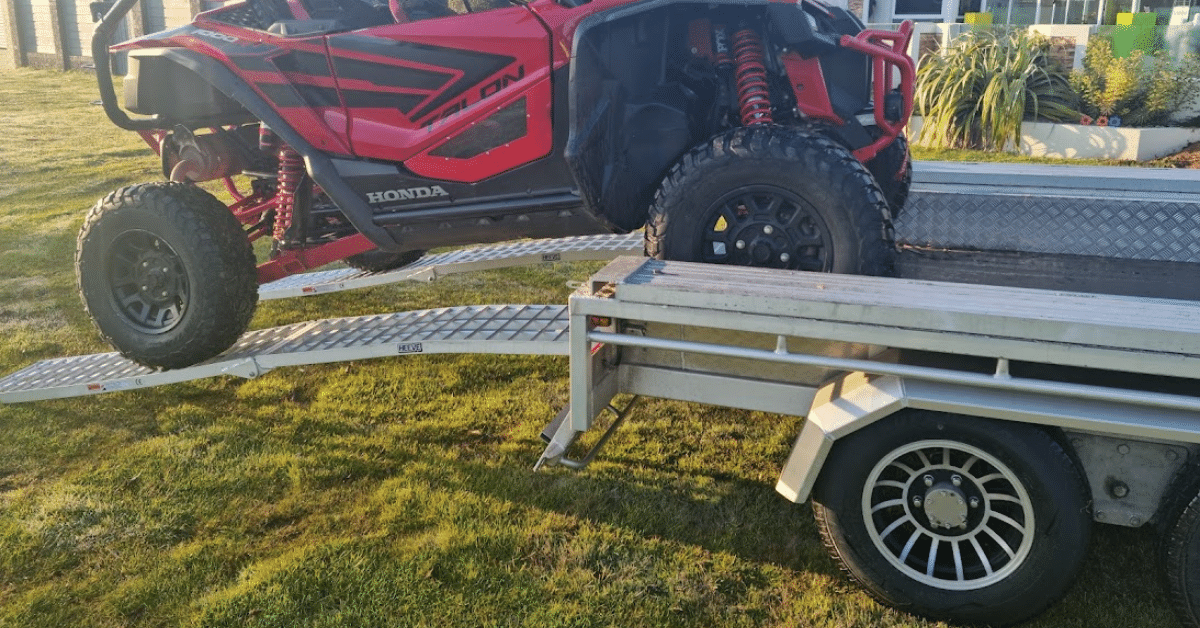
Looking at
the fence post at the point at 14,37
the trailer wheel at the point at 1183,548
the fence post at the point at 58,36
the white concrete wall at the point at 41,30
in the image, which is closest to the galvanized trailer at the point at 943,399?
the trailer wheel at the point at 1183,548

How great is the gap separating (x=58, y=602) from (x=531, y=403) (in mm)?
2142

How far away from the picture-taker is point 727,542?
3189mm

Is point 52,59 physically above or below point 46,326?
above

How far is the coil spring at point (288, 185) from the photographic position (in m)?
4.12

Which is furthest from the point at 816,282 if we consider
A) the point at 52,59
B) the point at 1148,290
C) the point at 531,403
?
the point at 52,59

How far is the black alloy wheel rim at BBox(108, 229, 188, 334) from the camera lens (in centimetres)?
409

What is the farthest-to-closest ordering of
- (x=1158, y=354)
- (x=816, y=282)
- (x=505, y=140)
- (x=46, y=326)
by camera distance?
1. (x=46, y=326)
2. (x=505, y=140)
3. (x=816, y=282)
4. (x=1158, y=354)

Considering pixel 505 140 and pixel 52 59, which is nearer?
pixel 505 140

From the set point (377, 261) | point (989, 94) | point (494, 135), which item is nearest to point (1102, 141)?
point (989, 94)

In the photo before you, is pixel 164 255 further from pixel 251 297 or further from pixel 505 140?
pixel 505 140

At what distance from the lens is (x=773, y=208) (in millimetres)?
3277

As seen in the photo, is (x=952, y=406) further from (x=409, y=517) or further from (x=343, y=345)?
(x=343, y=345)

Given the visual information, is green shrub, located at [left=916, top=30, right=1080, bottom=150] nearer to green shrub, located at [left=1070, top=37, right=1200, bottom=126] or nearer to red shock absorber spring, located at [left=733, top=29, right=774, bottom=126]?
green shrub, located at [left=1070, top=37, right=1200, bottom=126]

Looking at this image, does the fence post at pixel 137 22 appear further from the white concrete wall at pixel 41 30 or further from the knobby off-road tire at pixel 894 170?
the knobby off-road tire at pixel 894 170
